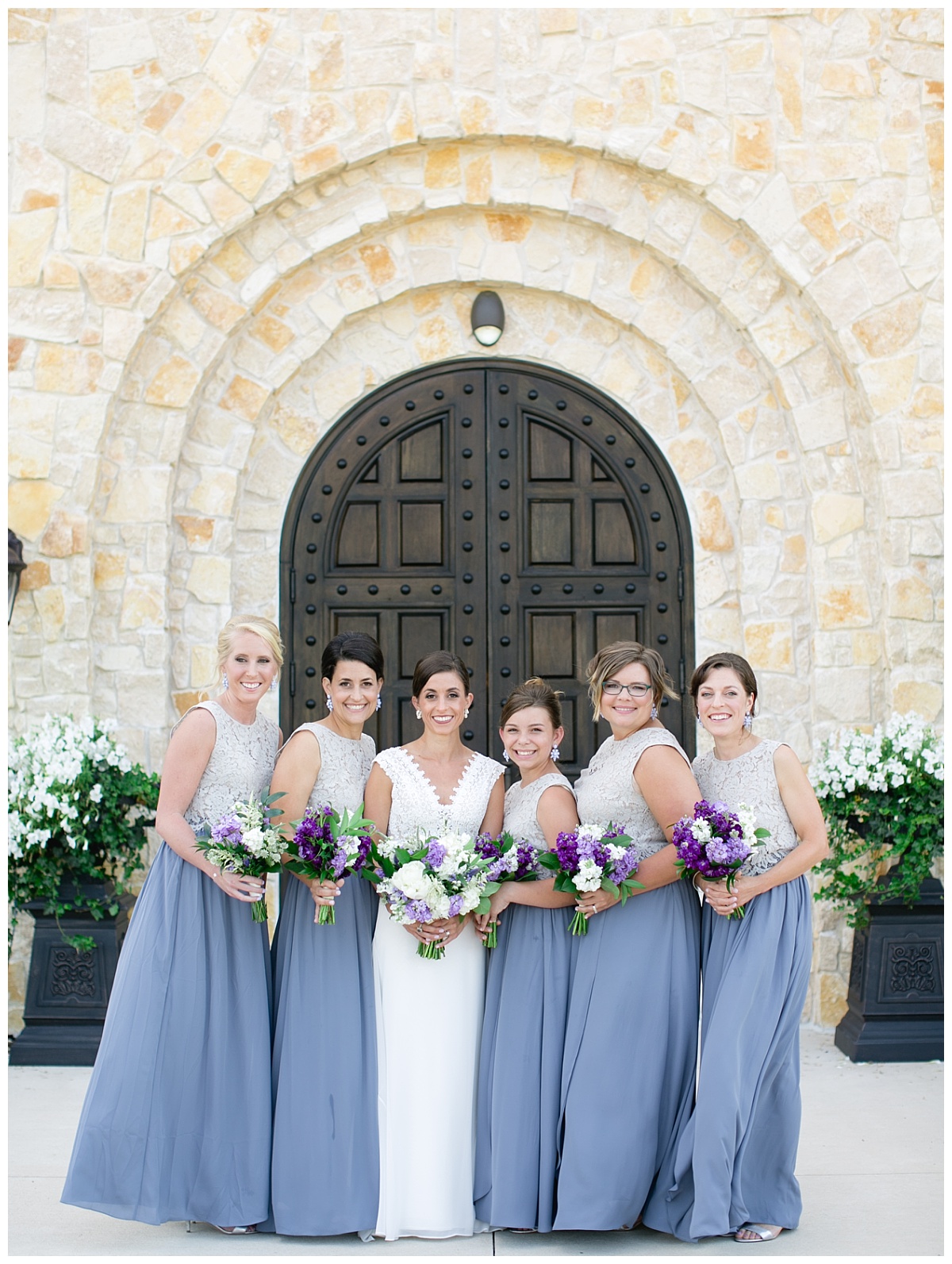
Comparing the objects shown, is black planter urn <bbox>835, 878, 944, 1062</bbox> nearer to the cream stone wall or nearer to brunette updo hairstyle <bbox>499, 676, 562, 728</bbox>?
the cream stone wall

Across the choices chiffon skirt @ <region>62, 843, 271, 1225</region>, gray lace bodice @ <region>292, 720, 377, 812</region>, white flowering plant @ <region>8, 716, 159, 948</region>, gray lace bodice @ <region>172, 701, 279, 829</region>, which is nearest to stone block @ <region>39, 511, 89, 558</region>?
white flowering plant @ <region>8, 716, 159, 948</region>

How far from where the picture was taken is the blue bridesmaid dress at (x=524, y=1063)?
3.62m

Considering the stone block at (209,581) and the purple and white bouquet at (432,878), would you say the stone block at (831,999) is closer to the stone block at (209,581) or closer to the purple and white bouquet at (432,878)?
the purple and white bouquet at (432,878)

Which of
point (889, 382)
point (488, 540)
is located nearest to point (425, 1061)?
point (488, 540)

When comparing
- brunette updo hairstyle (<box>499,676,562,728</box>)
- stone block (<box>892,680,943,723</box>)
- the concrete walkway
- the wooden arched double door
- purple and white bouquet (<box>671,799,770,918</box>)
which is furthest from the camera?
the wooden arched double door

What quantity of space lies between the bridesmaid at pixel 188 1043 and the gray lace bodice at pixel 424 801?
0.47 meters

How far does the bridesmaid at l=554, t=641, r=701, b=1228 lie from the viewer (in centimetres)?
357

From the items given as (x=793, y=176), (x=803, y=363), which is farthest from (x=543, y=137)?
(x=803, y=363)

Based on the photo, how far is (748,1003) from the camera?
11.8 feet

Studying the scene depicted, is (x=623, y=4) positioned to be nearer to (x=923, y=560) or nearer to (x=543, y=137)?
(x=543, y=137)

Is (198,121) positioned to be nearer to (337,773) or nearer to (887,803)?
(337,773)

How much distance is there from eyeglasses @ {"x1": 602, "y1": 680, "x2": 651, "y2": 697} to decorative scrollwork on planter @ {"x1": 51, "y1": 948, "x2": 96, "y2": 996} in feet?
10.9

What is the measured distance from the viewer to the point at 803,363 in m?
6.51

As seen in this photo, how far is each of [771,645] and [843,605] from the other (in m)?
0.43
